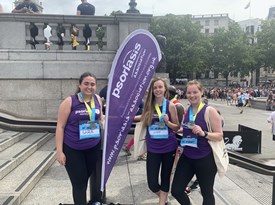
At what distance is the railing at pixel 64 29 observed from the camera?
7.61 metres

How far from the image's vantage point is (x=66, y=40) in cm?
790

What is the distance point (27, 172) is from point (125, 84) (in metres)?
2.55

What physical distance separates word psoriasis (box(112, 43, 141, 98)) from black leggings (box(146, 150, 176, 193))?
86 centimetres

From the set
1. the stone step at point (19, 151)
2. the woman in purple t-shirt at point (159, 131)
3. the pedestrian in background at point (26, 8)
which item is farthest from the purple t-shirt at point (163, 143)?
the pedestrian in background at point (26, 8)

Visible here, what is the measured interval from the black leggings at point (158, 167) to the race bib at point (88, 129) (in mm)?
718

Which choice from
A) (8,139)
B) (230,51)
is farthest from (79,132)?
(230,51)

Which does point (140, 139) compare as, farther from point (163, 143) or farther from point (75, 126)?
point (75, 126)

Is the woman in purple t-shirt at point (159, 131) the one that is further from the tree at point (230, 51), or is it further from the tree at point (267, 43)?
the tree at point (267, 43)

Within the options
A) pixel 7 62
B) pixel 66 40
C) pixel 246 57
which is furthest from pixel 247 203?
pixel 246 57

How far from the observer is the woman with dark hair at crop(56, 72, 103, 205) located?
Result: 2.96m

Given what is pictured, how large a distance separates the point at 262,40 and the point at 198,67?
19.2 m

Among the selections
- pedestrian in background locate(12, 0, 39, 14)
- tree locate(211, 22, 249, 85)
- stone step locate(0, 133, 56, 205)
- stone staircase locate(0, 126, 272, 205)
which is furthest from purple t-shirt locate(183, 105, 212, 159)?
tree locate(211, 22, 249, 85)

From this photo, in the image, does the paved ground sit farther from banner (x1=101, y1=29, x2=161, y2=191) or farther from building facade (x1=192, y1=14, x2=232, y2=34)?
building facade (x1=192, y1=14, x2=232, y2=34)

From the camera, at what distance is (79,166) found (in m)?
3.04
